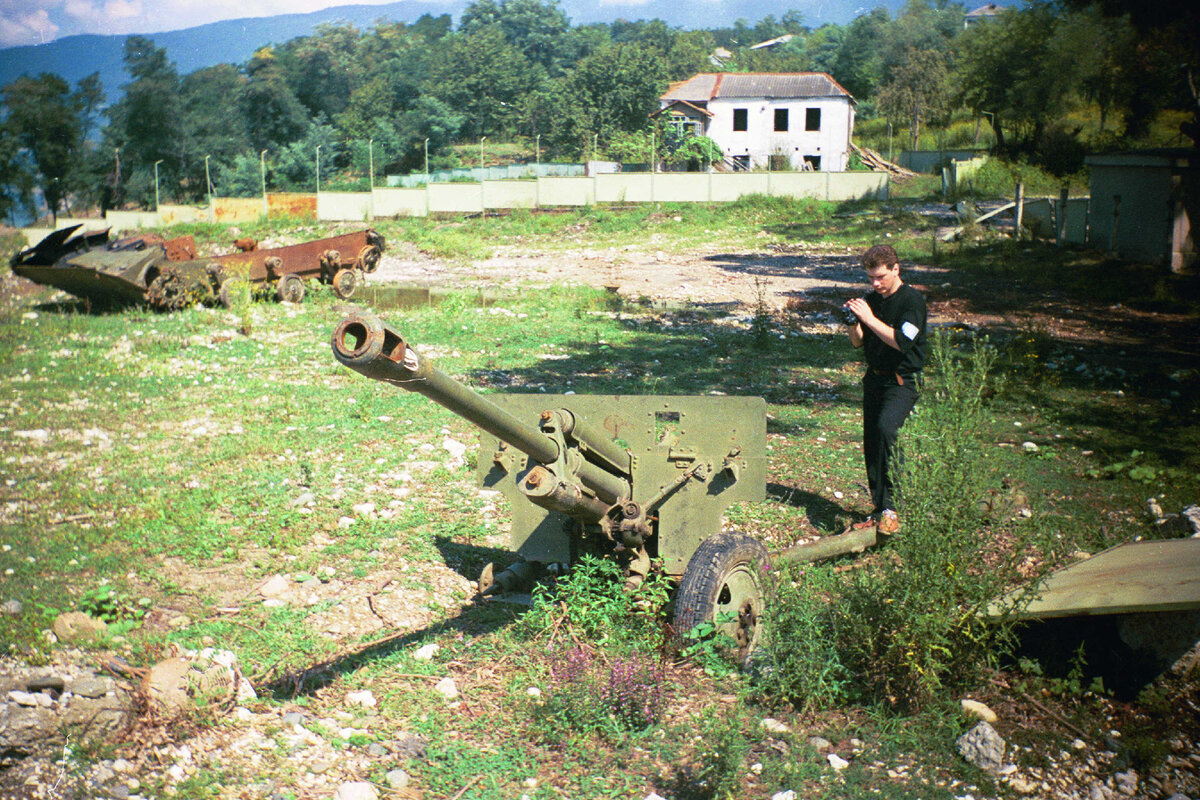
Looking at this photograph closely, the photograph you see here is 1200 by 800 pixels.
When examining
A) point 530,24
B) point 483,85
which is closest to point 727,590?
point 483,85

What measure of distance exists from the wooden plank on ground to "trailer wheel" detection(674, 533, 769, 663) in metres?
1.12

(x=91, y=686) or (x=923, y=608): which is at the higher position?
(x=923, y=608)

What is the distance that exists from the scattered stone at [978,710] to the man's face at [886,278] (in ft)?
8.09

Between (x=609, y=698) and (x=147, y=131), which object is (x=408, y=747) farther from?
(x=147, y=131)

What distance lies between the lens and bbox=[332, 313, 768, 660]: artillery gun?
15.1ft

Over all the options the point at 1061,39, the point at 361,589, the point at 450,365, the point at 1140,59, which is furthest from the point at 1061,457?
the point at 1061,39

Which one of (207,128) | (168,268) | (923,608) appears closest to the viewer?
(923,608)

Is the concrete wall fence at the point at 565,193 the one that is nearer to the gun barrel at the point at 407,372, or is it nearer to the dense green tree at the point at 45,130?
the dense green tree at the point at 45,130

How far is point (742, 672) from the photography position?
460 centimetres

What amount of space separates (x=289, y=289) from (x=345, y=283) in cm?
91

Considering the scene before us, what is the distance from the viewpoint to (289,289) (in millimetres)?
15539

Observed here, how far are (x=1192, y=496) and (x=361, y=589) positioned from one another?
5.61 m

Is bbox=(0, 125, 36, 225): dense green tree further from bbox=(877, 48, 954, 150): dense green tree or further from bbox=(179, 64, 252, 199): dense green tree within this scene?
bbox=(877, 48, 954, 150): dense green tree

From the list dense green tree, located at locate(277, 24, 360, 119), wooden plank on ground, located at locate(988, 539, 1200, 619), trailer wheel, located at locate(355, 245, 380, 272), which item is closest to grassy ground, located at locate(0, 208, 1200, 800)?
wooden plank on ground, located at locate(988, 539, 1200, 619)
